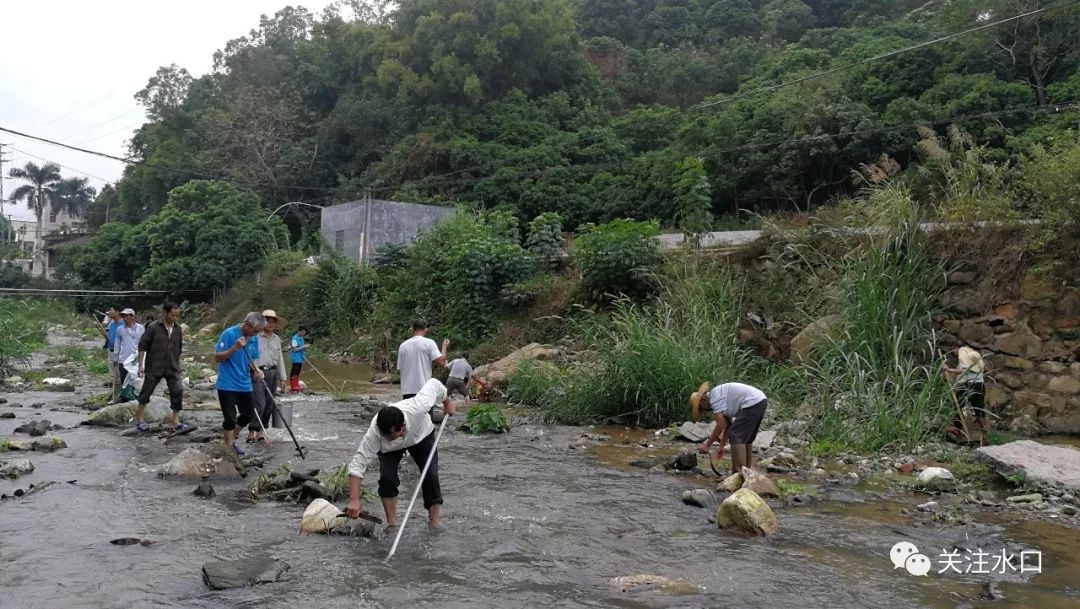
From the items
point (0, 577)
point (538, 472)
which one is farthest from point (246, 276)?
point (0, 577)

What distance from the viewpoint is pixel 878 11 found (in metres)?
48.3

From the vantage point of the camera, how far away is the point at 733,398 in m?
8.65

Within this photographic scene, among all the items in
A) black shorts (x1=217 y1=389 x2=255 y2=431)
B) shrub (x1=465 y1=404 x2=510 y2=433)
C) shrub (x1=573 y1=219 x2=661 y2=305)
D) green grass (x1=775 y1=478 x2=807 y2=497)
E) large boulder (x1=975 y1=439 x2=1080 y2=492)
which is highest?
shrub (x1=573 y1=219 x2=661 y2=305)

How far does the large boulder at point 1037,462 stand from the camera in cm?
817

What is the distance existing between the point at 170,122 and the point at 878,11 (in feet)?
147

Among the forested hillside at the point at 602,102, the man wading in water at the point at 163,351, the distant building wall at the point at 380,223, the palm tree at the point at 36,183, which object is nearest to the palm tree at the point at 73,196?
the palm tree at the point at 36,183

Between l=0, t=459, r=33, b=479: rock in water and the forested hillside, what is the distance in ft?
41.0

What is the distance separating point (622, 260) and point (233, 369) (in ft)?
32.6

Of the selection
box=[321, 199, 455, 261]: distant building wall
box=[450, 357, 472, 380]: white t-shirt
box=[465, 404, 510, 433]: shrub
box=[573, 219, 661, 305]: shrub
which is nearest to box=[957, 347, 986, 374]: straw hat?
box=[465, 404, 510, 433]: shrub

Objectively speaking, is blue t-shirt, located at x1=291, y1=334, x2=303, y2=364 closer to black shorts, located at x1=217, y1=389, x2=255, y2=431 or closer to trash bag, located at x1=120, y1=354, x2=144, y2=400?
trash bag, located at x1=120, y1=354, x2=144, y2=400

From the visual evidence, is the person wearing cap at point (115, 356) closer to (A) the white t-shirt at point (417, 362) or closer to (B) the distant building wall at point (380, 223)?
(A) the white t-shirt at point (417, 362)

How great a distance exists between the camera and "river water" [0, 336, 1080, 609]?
5.46 meters

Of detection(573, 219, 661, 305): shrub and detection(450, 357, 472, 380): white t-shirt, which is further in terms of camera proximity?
detection(573, 219, 661, 305): shrub

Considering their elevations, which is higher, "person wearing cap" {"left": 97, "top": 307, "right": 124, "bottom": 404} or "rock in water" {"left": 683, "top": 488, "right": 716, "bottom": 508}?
"person wearing cap" {"left": 97, "top": 307, "right": 124, "bottom": 404}
